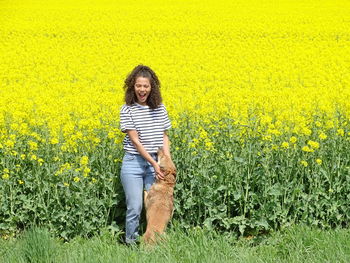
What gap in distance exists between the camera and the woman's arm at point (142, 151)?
5.02 meters

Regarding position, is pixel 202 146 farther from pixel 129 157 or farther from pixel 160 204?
pixel 160 204

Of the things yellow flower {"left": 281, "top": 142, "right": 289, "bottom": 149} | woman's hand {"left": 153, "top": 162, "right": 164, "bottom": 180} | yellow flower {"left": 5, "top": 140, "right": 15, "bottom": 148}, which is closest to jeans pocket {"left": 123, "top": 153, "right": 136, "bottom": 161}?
woman's hand {"left": 153, "top": 162, "right": 164, "bottom": 180}

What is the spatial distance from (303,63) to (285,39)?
4234 millimetres

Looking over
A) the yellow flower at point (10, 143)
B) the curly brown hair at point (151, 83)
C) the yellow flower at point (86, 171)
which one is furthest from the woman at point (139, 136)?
the yellow flower at point (10, 143)

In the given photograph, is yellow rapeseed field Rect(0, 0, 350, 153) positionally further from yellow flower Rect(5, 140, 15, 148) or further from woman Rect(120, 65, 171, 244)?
woman Rect(120, 65, 171, 244)

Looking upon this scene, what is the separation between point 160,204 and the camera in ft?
16.2

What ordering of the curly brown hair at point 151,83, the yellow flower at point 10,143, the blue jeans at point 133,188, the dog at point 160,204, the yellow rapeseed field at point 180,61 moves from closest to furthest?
the dog at point 160,204, the blue jeans at point 133,188, the curly brown hair at point 151,83, the yellow flower at point 10,143, the yellow rapeseed field at point 180,61

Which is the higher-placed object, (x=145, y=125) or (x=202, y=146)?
(x=145, y=125)

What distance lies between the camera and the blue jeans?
5289mm

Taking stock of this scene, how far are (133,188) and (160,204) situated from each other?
0.44 m

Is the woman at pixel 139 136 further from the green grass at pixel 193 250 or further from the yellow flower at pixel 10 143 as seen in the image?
the yellow flower at pixel 10 143

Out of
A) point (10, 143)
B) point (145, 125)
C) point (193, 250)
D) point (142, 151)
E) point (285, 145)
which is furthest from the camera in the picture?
point (10, 143)

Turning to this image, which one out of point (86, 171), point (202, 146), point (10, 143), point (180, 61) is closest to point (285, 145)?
point (202, 146)

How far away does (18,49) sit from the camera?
17.8m
